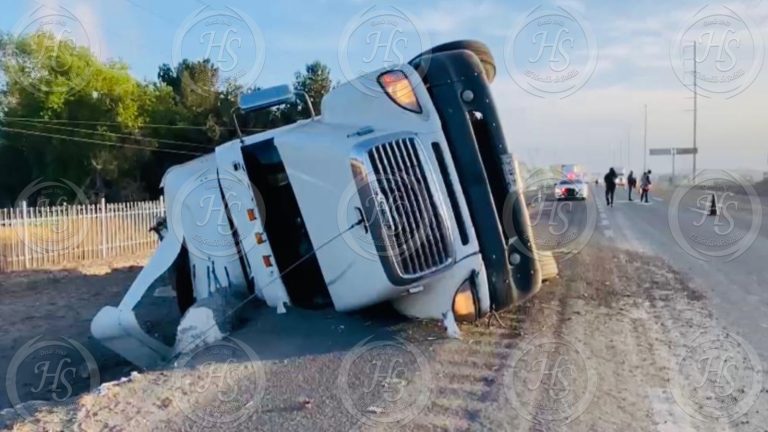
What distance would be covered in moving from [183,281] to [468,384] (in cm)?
298

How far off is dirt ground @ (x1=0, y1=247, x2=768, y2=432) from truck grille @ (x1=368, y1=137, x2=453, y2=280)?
2.09 ft

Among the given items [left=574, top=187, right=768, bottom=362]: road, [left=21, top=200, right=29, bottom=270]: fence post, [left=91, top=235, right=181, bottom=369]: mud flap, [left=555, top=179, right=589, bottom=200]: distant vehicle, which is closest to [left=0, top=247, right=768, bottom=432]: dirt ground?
[left=574, top=187, right=768, bottom=362]: road

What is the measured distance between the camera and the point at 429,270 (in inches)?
178

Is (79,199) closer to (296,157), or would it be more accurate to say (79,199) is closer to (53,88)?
(53,88)

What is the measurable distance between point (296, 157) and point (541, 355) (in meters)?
2.15

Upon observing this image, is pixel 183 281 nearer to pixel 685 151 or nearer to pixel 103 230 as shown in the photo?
pixel 103 230

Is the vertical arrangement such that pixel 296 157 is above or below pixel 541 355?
above

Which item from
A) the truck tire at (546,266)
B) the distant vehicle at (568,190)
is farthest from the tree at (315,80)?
the truck tire at (546,266)

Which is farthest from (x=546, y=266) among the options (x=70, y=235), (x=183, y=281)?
(x=70, y=235)

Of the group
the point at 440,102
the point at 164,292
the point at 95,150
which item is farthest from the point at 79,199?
the point at 440,102

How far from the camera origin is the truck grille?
4426mm

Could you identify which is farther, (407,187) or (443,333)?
(443,333)

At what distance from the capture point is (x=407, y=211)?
177 inches

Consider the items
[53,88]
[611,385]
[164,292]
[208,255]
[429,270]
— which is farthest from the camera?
[53,88]
